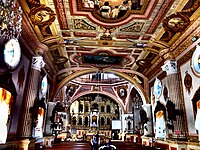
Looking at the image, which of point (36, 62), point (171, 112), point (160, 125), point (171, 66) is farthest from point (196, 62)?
point (36, 62)

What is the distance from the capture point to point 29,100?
314 inches

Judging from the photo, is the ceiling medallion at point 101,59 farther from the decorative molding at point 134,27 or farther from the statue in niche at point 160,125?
the statue in niche at point 160,125

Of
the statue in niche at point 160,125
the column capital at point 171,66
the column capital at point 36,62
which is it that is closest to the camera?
the column capital at point 36,62

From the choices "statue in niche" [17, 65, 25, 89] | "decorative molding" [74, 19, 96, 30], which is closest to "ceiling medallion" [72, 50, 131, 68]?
"decorative molding" [74, 19, 96, 30]

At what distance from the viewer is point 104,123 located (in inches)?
1069

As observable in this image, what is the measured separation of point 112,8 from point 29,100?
17.1 ft

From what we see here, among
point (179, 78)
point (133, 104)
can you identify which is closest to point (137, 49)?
point (179, 78)

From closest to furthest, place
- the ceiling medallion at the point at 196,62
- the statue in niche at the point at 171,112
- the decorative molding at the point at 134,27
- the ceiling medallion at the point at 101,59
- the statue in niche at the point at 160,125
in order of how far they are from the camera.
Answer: the ceiling medallion at the point at 196,62, the decorative molding at the point at 134,27, the statue in niche at the point at 171,112, the statue in niche at the point at 160,125, the ceiling medallion at the point at 101,59

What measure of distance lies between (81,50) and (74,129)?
17.9 metres

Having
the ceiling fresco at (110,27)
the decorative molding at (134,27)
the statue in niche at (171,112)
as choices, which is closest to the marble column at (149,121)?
the ceiling fresco at (110,27)

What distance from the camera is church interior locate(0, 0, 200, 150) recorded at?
6434mm

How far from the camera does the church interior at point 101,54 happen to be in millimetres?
6434

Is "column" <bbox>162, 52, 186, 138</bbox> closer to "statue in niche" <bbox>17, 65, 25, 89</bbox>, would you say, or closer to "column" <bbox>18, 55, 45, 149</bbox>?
"column" <bbox>18, 55, 45, 149</bbox>

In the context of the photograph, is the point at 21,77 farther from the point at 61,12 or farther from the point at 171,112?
the point at 171,112
